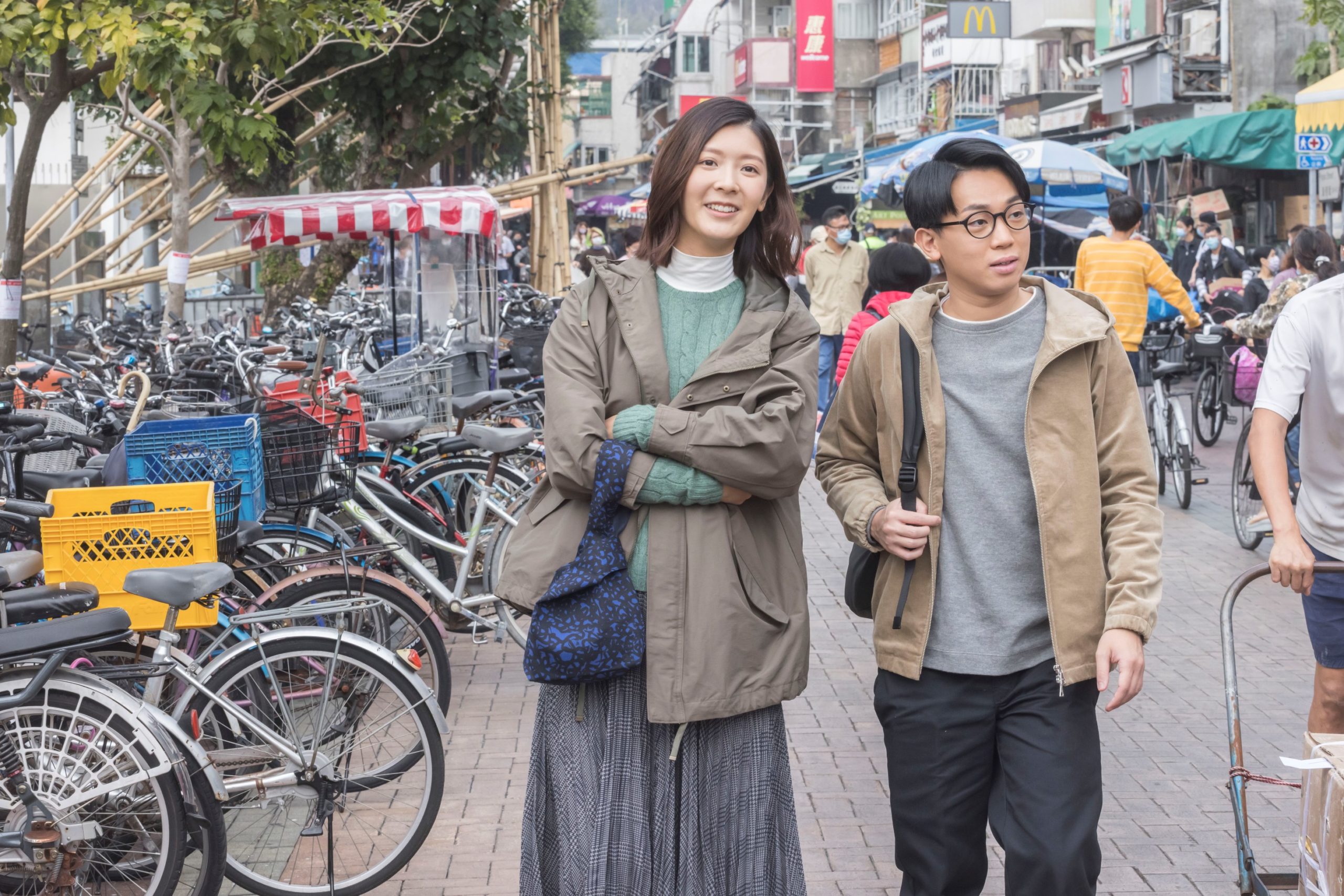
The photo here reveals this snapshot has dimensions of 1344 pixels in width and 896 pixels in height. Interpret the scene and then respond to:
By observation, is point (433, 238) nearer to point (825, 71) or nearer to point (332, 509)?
point (332, 509)

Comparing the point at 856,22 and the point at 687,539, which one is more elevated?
the point at 856,22

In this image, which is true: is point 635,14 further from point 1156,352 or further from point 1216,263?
point 1156,352

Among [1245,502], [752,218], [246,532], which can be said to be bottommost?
[1245,502]

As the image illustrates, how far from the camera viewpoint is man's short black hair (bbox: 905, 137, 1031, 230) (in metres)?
2.83

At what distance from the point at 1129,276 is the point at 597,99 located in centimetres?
8223

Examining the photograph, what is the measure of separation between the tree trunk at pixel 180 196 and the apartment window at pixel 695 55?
207 ft

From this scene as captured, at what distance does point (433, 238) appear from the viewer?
12984mm

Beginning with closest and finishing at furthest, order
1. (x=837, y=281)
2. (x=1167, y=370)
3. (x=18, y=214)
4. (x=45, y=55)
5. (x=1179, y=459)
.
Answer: (x=18, y=214) → (x=45, y=55) → (x=1167, y=370) → (x=1179, y=459) → (x=837, y=281)

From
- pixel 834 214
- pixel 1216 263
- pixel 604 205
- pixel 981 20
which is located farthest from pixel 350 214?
pixel 604 205

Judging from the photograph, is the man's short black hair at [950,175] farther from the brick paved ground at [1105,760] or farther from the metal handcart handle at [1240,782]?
the brick paved ground at [1105,760]

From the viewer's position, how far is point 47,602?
3701 mm

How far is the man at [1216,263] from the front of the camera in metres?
18.0

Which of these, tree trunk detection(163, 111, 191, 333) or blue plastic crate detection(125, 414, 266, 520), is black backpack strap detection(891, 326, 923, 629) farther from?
tree trunk detection(163, 111, 191, 333)

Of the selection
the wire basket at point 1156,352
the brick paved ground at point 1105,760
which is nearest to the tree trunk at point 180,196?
the brick paved ground at point 1105,760
